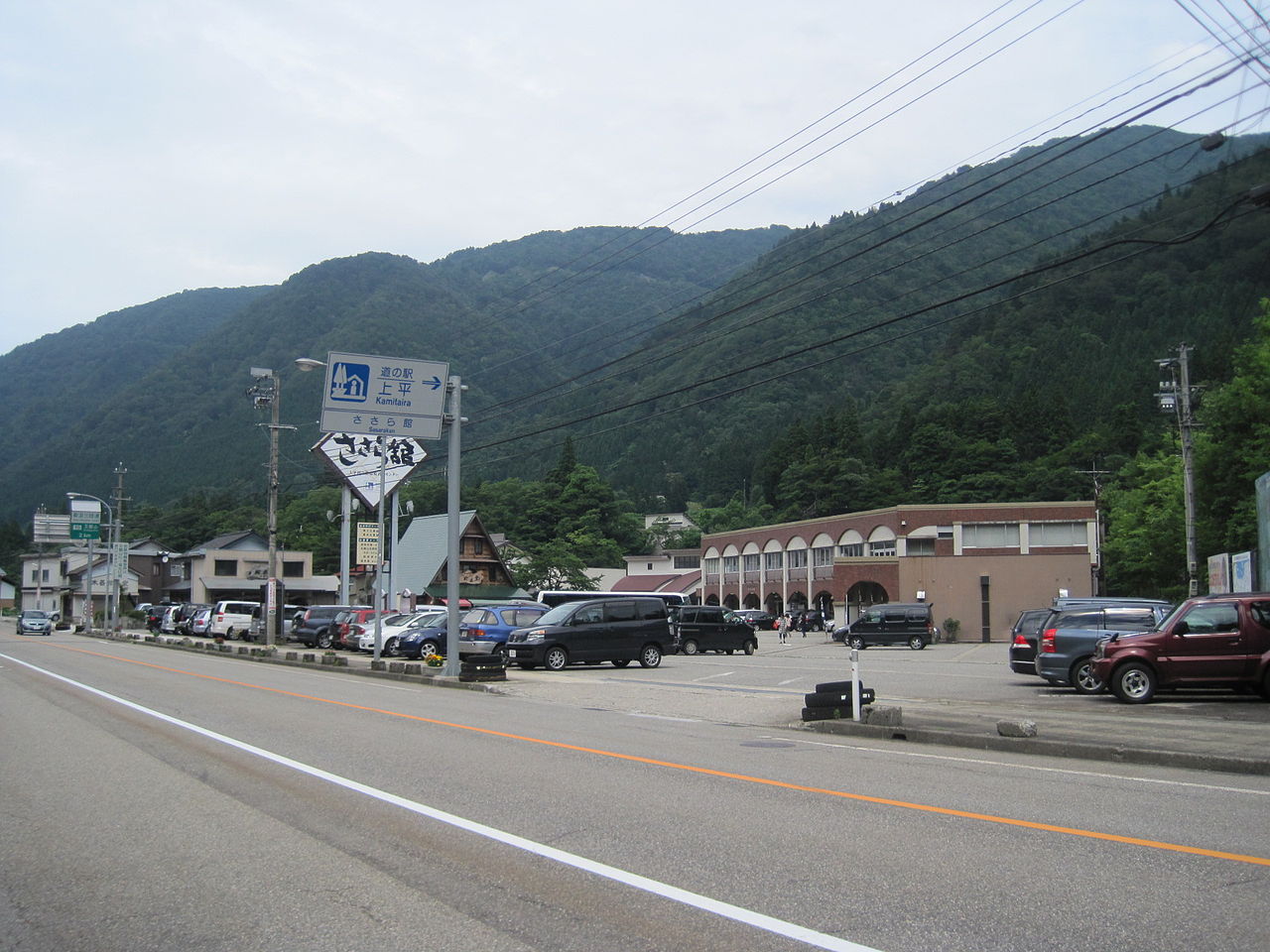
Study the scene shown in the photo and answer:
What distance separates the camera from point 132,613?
90062mm

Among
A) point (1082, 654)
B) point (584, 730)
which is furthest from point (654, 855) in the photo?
point (1082, 654)

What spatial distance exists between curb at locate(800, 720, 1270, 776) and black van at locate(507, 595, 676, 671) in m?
14.1

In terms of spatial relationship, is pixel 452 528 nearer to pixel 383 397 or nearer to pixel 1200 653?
pixel 383 397

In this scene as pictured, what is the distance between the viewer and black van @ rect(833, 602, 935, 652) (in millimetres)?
49719

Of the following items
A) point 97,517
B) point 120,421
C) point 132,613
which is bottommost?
point 132,613

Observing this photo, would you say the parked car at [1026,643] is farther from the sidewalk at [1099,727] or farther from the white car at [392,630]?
the white car at [392,630]

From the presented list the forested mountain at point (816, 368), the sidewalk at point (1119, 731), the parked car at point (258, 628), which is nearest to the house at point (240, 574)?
the forested mountain at point (816, 368)

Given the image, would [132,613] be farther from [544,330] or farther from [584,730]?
[584,730]

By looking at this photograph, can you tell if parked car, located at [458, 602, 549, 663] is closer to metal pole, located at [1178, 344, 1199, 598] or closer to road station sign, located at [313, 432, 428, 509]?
road station sign, located at [313, 432, 428, 509]

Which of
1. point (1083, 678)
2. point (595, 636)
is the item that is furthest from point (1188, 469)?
point (595, 636)

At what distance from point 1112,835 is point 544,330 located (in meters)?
88.8

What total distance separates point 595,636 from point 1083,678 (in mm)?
13039

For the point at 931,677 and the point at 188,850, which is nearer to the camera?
the point at 188,850

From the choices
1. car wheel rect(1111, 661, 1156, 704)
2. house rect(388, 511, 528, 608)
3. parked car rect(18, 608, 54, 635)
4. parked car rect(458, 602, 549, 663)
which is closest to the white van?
house rect(388, 511, 528, 608)
